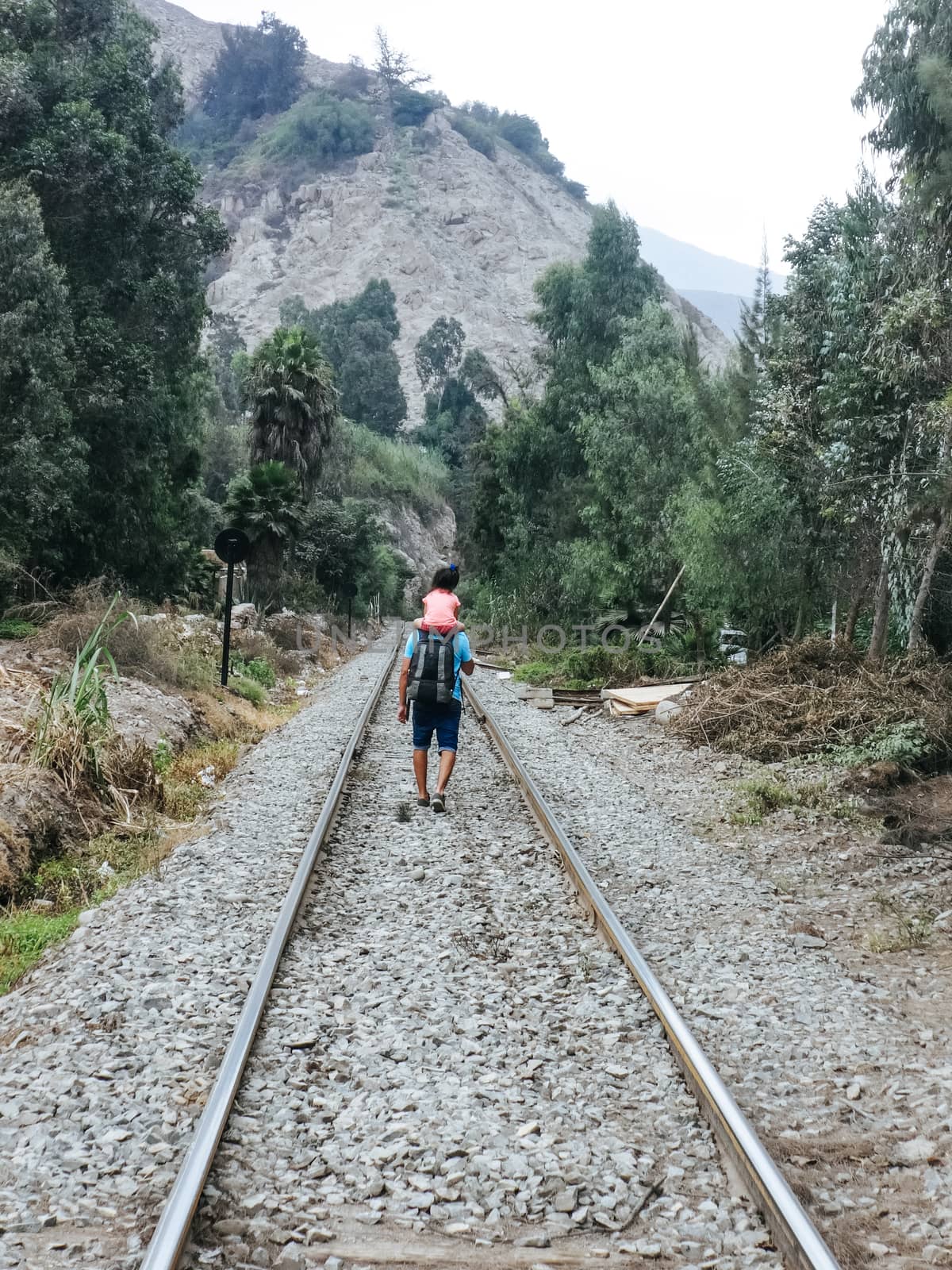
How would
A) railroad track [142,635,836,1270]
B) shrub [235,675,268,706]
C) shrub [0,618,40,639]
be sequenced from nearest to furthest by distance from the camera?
railroad track [142,635,836,1270], shrub [0,618,40,639], shrub [235,675,268,706]

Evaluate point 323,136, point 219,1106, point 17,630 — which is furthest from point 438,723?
point 323,136

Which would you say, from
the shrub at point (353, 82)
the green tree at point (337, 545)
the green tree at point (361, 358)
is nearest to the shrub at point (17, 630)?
the green tree at point (337, 545)

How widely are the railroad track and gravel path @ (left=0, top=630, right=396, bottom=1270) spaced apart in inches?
6.8

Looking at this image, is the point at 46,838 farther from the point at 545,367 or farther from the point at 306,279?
the point at 306,279

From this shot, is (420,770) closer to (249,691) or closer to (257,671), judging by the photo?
(249,691)

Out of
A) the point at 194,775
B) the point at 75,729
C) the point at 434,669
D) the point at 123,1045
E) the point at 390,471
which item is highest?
the point at 390,471

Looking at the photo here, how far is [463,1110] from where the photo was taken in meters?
3.55

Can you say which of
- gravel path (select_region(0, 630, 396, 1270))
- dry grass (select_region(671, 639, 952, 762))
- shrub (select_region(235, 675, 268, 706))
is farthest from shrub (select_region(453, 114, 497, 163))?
gravel path (select_region(0, 630, 396, 1270))

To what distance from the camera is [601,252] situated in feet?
113

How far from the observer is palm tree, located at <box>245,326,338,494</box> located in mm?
35188

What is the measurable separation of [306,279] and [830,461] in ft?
416

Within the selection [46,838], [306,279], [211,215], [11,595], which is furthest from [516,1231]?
[306,279]

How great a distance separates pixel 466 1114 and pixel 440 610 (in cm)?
526

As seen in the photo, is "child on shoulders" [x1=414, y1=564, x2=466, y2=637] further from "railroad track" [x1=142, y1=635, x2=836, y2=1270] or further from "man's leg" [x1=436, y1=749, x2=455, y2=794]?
"railroad track" [x1=142, y1=635, x2=836, y2=1270]
